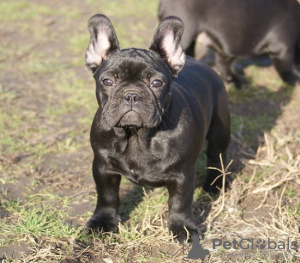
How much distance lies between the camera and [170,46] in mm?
4164

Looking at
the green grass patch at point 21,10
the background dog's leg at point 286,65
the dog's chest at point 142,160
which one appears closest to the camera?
the dog's chest at point 142,160

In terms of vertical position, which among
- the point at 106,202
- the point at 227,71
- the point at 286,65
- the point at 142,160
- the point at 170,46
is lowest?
the point at 227,71

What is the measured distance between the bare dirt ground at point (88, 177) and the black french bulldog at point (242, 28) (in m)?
0.44

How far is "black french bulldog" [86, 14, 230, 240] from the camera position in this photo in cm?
384

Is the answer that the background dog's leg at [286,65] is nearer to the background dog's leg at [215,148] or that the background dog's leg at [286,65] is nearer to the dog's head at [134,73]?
the background dog's leg at [215,148]

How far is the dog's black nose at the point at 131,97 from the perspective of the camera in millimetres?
3771

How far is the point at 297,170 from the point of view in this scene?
495 cm

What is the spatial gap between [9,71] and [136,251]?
491cm

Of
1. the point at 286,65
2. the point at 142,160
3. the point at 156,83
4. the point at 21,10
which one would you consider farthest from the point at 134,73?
the point at 21,10

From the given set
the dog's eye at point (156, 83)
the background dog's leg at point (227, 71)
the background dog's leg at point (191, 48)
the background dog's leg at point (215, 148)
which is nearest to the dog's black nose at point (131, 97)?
the dog's eye at point (156, 83)

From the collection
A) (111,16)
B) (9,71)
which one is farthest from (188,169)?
(111,16)

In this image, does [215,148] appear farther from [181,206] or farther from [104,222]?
[104,222]

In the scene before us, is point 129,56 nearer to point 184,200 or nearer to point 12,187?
point 184,200

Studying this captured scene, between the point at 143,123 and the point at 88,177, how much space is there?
1.69 m
